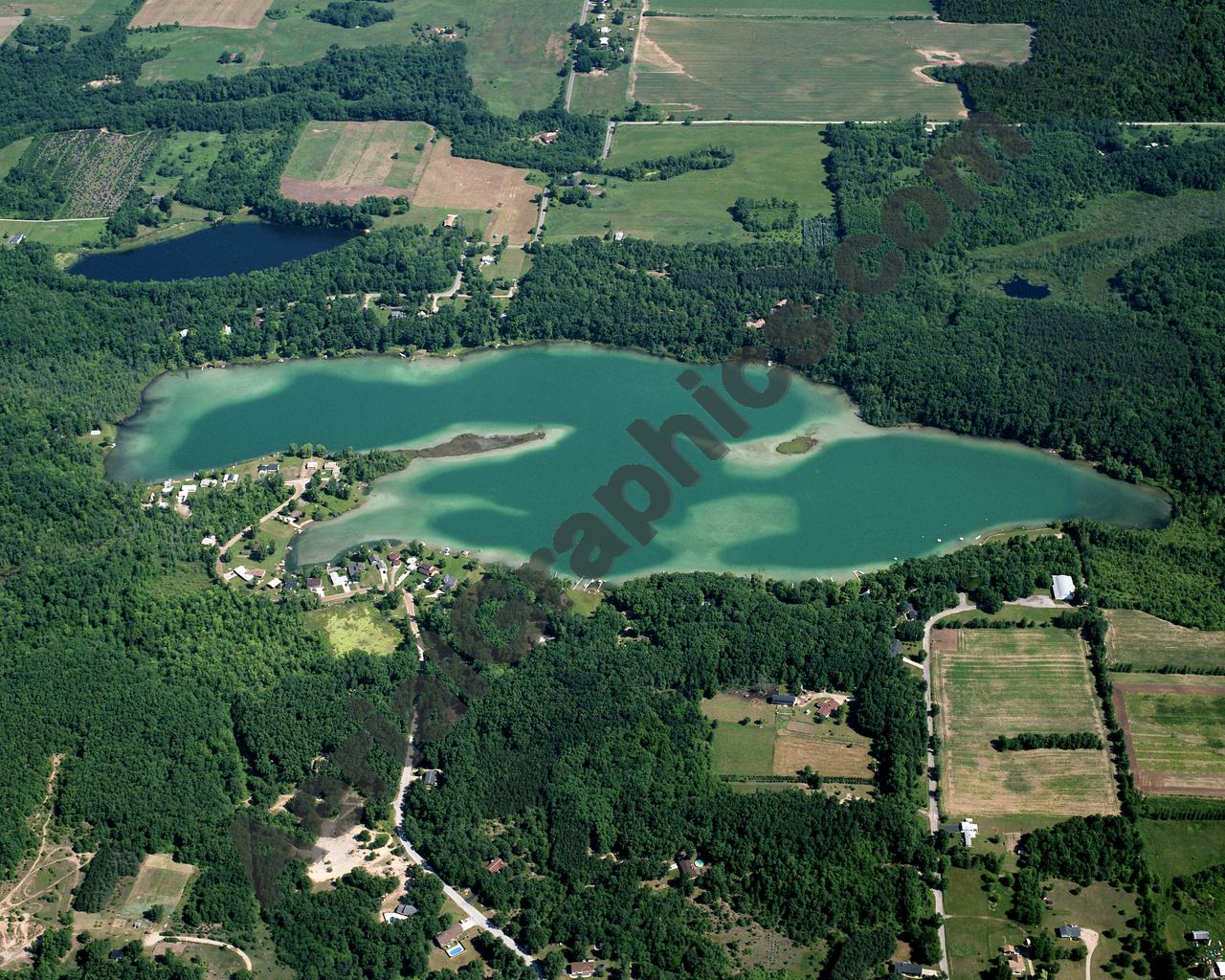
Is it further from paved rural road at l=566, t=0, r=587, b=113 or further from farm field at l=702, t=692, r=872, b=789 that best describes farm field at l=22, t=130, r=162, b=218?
farm field at l=702, t=692, r=872, b=789

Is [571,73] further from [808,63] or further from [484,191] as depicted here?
[484,191]

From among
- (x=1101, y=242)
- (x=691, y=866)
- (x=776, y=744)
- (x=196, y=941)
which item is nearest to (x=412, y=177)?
(x=1101, y=242)

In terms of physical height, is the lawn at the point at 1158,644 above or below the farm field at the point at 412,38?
below

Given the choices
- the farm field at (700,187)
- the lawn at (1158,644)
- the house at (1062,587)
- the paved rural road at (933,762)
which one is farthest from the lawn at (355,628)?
the farm field at (700,187)

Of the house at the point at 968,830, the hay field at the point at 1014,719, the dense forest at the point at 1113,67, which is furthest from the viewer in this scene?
the dense forest at the point at 1113,67

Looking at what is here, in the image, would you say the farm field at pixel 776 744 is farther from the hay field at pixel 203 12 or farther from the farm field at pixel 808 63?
the hay field at pixel 203 12

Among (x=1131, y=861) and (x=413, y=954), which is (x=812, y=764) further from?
(x=413, y=954)
